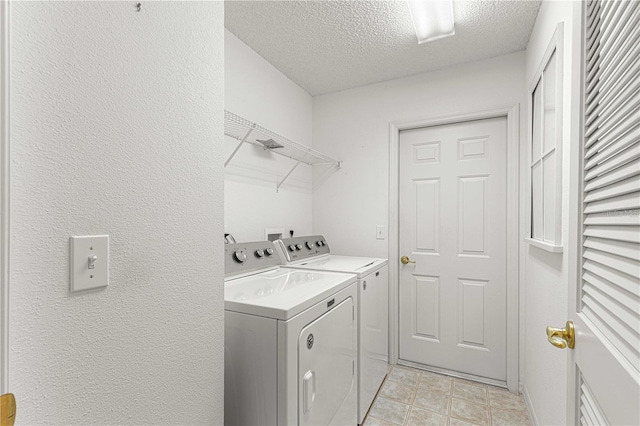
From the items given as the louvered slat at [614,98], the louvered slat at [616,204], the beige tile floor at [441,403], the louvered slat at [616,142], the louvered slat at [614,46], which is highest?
the louvered slat at [614,46]

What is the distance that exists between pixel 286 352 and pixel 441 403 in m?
1.53

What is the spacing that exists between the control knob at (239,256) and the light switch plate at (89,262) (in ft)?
3.09

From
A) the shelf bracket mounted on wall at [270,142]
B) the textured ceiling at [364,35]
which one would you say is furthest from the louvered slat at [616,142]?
the textured ceiling at [364,35]

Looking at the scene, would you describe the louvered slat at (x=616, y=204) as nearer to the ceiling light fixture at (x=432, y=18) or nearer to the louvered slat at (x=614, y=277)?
the louvered slat at (x=614, y=277)

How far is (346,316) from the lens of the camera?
5.02 ft

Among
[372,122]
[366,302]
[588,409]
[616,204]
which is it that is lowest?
[366,302]

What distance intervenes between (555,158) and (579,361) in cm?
100

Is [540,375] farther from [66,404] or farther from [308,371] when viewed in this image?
[66,404]

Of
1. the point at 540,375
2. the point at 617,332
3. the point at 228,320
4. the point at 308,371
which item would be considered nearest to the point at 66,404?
the point at 228,320

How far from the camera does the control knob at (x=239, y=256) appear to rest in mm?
1624

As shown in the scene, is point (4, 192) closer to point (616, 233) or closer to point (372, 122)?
point (616, 233)

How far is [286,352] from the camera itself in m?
1.07

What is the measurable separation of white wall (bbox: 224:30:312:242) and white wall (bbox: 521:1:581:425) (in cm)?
171

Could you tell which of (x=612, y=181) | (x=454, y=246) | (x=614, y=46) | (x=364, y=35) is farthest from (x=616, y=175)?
(x=454, y=246)
